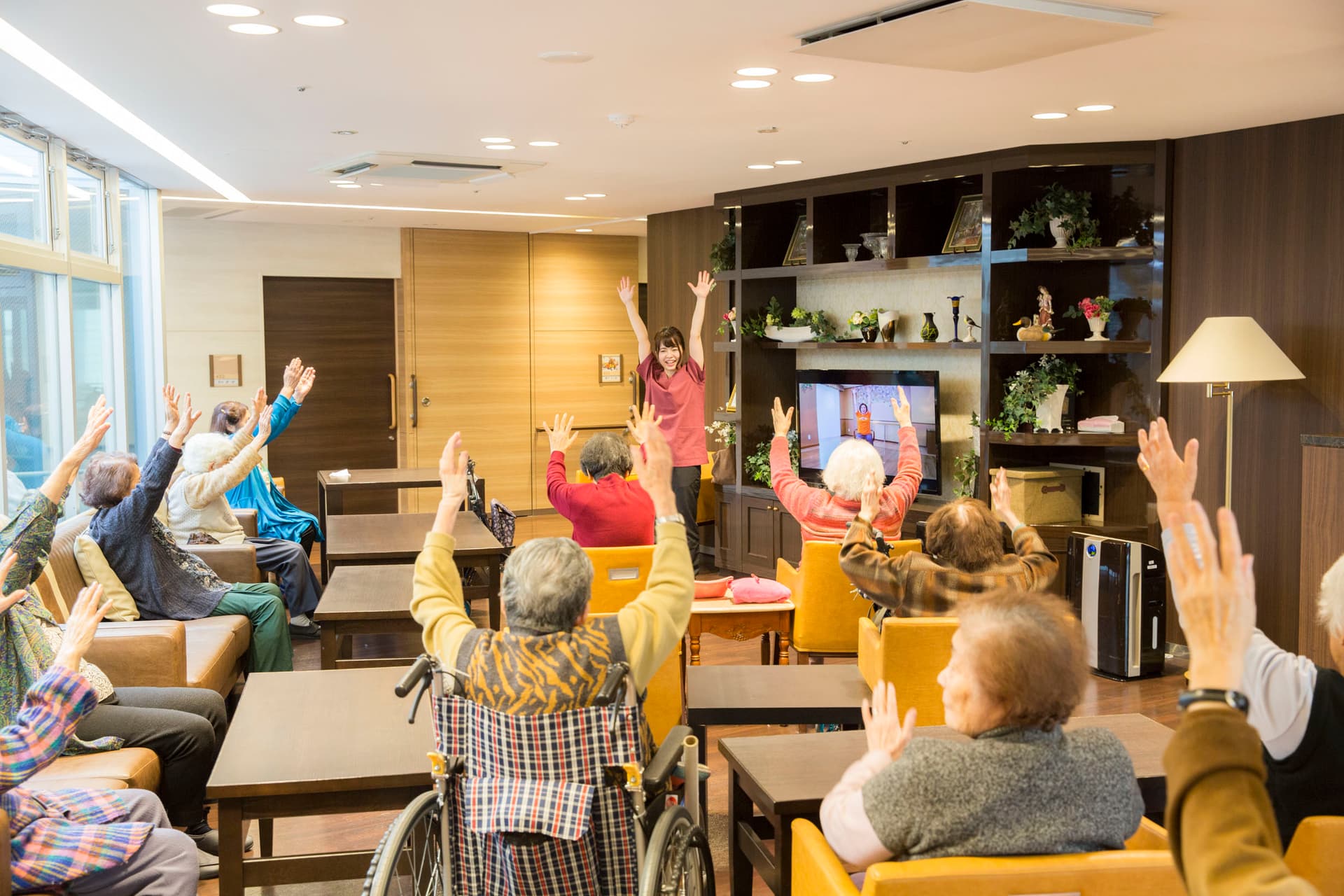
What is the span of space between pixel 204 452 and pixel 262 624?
132 centimetres

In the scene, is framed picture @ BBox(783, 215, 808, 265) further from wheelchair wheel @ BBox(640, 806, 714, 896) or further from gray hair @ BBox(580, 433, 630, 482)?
wheelchair wheel @ BBox(640, 806, 714, 896)

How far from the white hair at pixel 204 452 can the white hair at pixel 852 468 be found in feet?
10.7

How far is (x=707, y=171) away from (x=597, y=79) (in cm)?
272

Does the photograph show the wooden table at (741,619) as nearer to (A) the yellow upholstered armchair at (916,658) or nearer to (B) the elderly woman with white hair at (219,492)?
(A) the yellow upholstered armchair at (916,658)

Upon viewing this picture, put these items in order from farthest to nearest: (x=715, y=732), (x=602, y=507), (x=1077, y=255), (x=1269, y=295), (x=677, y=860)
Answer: (x=1077, y=255) → (x=1269, y=295) → (x=715, y=732) → (x=602, y=507) → (x=677, y=860)

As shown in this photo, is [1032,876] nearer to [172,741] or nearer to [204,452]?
[172,741]

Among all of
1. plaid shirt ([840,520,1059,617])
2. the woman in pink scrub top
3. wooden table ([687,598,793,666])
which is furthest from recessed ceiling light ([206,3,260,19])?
the woman in pink scrub top

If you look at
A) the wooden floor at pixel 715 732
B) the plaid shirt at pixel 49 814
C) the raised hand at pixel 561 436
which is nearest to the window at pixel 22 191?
the wooden floor at pixel 715 732

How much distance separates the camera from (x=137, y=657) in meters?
3.98

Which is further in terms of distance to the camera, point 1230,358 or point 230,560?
point 230,560

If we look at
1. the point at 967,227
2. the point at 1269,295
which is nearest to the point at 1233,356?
the point at 1269,295

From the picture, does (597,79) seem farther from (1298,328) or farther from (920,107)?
(1298,328)

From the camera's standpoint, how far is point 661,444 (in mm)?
2639

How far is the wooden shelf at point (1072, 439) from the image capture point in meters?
6.13
